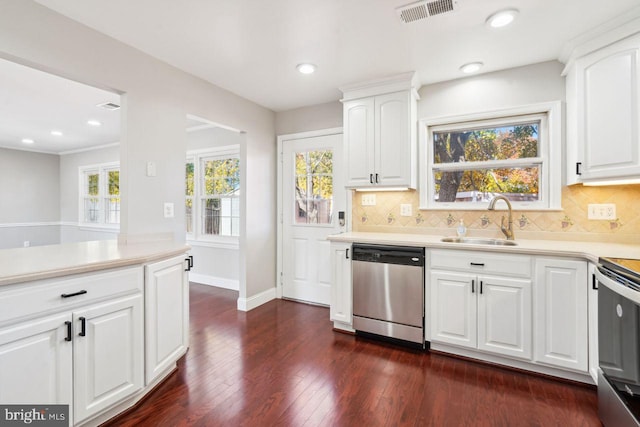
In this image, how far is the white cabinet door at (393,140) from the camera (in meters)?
2.89

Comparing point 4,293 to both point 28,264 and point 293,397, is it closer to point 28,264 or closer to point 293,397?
point 28,264

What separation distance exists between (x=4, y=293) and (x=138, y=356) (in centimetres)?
76

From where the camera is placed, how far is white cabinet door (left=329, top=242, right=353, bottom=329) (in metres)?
2.86

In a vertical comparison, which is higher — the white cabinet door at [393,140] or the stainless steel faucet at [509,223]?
the white cabinet door at [393,140]

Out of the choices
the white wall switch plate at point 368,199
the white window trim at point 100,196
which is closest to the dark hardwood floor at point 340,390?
the white wall switch plate at point 368,199

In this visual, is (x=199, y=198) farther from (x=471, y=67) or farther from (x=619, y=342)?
(x=619, y=342)

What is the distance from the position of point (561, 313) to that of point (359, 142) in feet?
7.04

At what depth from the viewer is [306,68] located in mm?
2715

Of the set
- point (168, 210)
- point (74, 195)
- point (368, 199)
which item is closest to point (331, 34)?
point (368, 199)

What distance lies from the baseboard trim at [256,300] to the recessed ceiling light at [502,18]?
134 inches

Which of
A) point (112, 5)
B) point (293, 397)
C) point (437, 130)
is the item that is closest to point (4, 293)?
point (293, 397)

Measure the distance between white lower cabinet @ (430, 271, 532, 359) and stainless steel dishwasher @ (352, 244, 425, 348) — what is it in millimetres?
134

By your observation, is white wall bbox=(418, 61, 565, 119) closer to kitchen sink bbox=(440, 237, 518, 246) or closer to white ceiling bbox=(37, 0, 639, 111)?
white ceiling bbox=(37, 0, 639, 111)

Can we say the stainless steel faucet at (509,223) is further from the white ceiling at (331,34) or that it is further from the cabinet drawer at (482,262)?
the white ceiling at (331,34)
